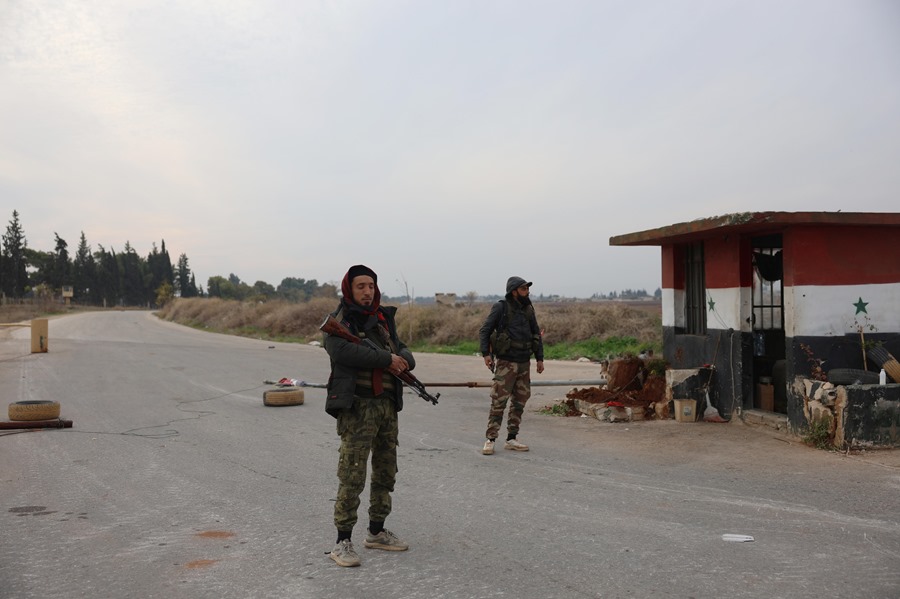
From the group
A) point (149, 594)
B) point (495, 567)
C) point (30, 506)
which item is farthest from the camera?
point (30, 506)

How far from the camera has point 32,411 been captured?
9.74 metres

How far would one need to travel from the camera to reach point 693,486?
6.53 meters

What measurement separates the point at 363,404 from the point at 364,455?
35 cm

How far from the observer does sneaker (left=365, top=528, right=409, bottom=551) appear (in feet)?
15.6

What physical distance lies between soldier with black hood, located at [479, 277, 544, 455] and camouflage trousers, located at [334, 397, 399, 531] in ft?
11.1

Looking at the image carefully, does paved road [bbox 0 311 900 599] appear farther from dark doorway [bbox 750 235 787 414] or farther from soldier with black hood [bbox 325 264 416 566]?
dark doorway [bbox 750 235 787 414]

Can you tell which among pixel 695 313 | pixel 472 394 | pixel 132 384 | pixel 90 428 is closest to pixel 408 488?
pixel 90 428

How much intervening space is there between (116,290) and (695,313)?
373ft

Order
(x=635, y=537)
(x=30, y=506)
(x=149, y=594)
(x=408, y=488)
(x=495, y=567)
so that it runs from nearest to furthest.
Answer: (x=149, y=594), (x=495, y=567), (x=635, y=537), (x=30, y=506), (x=408, y=488)

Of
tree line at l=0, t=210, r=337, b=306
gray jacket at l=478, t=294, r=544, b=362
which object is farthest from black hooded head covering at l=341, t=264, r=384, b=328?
tree line at l=0, t=210, r=337, b=306

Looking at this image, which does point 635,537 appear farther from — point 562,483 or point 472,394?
point 472,394

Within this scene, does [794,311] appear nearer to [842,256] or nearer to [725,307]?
[842,256]

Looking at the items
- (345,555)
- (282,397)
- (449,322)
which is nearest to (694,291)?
(282,397)

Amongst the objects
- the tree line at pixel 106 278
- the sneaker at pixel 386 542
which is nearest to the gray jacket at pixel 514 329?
the sneaker at pixel 386 542
